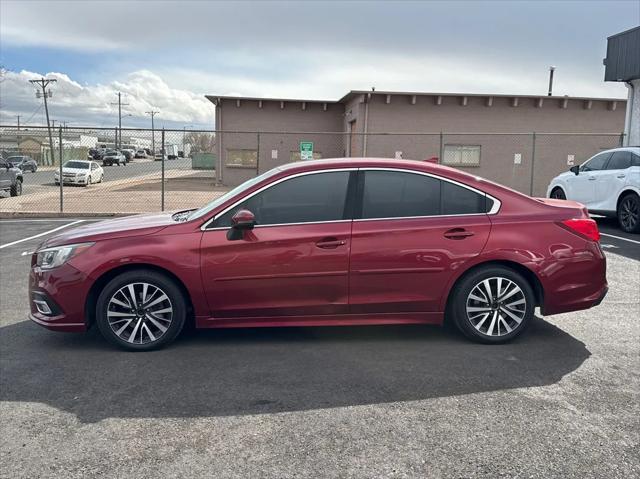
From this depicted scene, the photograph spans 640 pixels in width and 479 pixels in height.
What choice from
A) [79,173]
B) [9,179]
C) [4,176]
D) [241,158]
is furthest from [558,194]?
[79,173]

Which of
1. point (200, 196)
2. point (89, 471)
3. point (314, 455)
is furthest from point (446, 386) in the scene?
point (200, 196)

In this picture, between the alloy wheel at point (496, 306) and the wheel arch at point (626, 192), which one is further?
the wheel arch at point (626, 192)

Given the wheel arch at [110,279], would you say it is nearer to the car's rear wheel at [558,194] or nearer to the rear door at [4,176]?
the car's rear wheel at [558,194]

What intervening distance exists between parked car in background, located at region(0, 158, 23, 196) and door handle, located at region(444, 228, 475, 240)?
21181mm

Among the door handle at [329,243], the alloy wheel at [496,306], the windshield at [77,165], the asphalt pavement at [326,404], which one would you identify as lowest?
the asphalt pavement at [326,404]

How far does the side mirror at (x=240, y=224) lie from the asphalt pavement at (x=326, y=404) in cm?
97

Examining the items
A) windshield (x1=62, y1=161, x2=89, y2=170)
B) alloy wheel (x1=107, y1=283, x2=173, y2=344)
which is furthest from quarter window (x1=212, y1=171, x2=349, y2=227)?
windshield (x1=62, y1=161, x2=89, y2=170)

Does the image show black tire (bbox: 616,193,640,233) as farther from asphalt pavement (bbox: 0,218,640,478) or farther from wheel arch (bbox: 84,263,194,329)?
wheel arch (bbox: 84,263,194,329)

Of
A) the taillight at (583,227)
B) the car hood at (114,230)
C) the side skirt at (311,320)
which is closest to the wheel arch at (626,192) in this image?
the taillight at (583,227)

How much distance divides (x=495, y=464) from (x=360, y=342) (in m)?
2.03

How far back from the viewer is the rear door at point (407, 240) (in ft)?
15.0

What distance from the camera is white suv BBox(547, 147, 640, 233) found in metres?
10.5

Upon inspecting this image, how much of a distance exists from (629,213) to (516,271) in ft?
23.7

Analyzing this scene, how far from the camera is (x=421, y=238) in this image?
4594 mm
